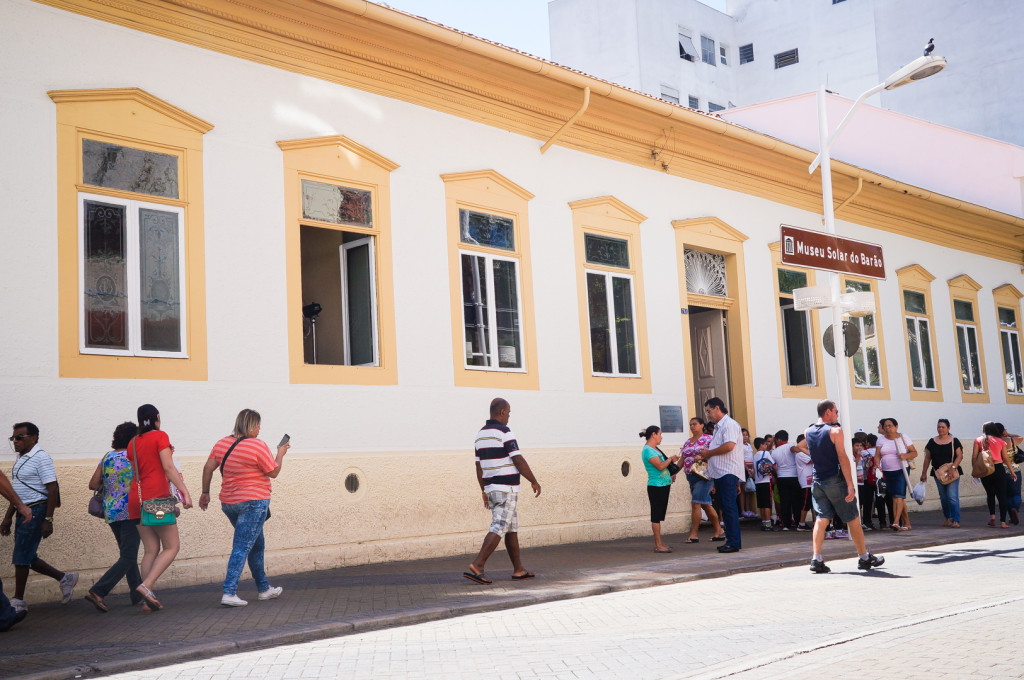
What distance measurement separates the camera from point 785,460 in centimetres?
1638

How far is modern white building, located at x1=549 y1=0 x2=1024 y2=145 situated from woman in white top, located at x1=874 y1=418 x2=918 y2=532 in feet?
68.6

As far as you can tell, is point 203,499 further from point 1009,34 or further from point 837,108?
point 1009,34

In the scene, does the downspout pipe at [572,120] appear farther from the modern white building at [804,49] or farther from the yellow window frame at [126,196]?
the modern white building at [804,49]

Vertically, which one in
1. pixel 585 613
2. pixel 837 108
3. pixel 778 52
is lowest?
pixel 585 613

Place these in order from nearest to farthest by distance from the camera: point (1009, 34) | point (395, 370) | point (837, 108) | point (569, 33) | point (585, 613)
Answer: point (585, 613) < point (395, 370) < point (837, 108) < point (1009, 34) < point (569, 33)

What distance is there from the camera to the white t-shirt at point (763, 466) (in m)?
16.9

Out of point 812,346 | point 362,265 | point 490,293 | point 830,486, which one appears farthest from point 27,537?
point 812,346

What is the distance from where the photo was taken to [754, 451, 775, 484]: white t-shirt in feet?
55.4

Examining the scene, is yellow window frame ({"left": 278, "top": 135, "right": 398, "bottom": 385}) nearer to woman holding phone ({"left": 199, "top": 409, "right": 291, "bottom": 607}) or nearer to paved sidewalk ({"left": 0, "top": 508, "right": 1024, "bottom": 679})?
paved sidewalk ({"left": 0, "top": 508, "right": 1024, "bottom": 679})

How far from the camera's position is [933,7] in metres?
35.8

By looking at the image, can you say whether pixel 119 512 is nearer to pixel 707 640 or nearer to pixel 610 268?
pixel 707 640

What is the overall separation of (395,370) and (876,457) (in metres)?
7.71

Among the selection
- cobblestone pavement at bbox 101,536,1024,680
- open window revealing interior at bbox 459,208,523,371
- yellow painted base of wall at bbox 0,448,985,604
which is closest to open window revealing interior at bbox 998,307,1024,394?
yellow painted base of wall at bbox 0,448,985,604

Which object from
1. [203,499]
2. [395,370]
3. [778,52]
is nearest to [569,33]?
[778,52]
